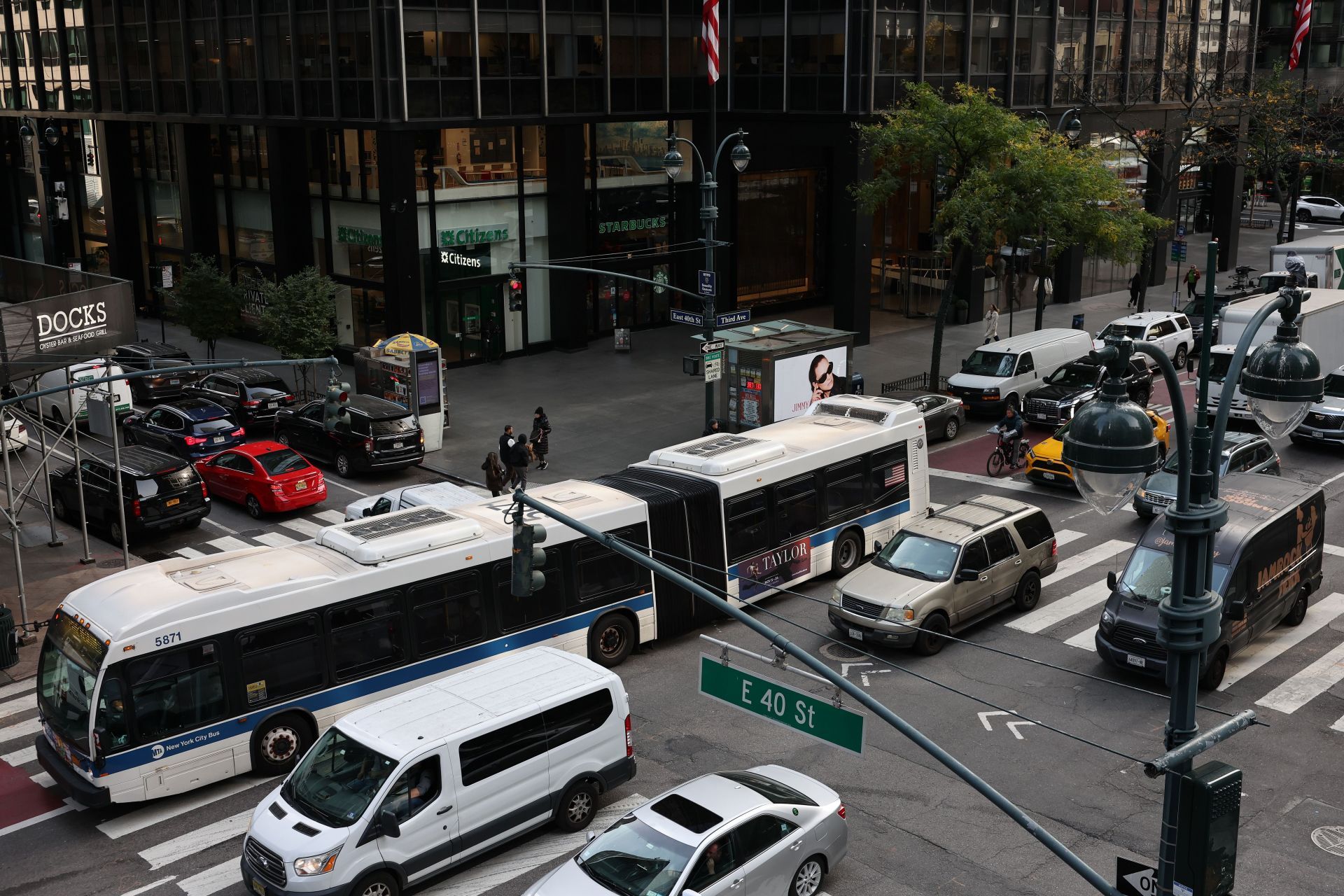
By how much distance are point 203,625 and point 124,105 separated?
40571 millimetres

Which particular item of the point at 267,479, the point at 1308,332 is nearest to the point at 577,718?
the point at 267,479

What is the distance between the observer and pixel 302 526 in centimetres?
2891

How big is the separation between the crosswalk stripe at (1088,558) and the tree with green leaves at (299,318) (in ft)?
76.0

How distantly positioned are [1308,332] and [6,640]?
31117mm

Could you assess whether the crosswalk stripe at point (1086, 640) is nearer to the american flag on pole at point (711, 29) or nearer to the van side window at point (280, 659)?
the van side window at point (280, 659)

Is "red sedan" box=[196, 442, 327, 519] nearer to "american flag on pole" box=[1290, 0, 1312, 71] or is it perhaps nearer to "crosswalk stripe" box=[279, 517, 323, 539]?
"crosswalk stripe" box=[279, 517, 323, 539]

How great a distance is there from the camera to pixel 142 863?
15492 millimetres

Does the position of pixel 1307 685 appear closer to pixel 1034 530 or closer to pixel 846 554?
pixel 1034 530

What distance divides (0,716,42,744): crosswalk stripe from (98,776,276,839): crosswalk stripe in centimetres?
323

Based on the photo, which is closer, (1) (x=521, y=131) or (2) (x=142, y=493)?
(2) (x=142, y=493)

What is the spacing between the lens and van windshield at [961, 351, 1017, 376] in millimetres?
36719

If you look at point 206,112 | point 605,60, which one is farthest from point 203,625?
point 206,112

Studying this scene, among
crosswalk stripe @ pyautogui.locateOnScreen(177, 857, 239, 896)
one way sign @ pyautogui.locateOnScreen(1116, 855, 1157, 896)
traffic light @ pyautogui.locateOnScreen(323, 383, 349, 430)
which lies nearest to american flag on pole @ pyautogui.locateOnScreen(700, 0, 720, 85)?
traffic light @ pyautogui.locateOnScreen(323, 383, 349, 430)

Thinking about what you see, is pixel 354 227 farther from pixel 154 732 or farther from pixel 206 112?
pixel 154 732
